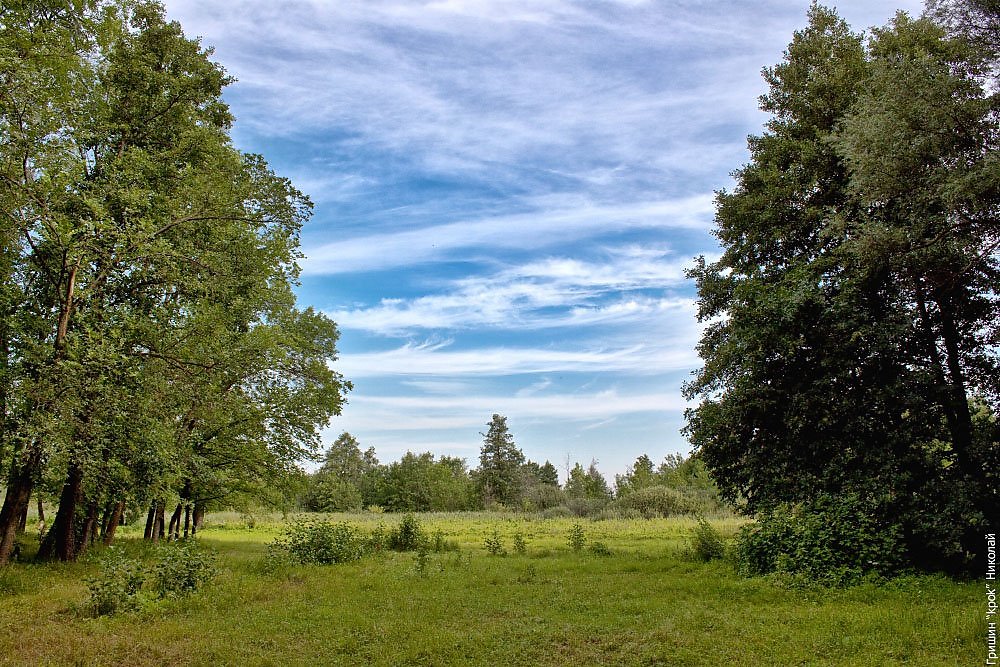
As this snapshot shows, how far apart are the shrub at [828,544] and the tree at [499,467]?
6408 cm

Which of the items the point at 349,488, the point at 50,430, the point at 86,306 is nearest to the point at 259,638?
the point at 50,430

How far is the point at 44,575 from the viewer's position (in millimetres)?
12930

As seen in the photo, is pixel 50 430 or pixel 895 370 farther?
pixel 895 370

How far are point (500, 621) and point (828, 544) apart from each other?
7721 mm

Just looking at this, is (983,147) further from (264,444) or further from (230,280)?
(264,444)

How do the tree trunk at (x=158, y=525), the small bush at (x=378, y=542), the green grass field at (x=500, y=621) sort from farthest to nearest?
the tree trunk at (x=158, y=525) → the small bush at (x=378, y=542) → the green grass field at (x=500, y=621)

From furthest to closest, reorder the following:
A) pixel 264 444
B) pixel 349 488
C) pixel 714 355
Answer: pixel 349 488, pixel 264 444, pixel 714 355

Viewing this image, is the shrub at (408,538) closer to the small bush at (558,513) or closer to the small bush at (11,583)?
the small bush at (11,583)

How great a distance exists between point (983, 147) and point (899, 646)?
8.99m

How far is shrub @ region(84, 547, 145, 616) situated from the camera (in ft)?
34.0

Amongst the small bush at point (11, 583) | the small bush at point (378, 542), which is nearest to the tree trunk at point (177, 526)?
the small bush at point (378, 542)

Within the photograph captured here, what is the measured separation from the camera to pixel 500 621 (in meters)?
10.1

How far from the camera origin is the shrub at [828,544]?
1206cm

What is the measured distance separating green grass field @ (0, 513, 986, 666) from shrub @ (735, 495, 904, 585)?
0.63 meters
